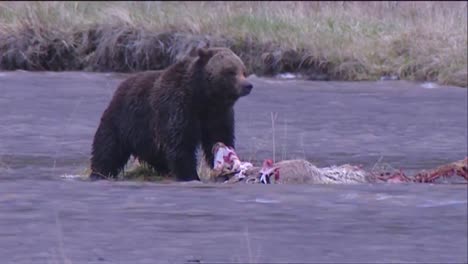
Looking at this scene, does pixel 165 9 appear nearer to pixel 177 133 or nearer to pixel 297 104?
pixel 297 104

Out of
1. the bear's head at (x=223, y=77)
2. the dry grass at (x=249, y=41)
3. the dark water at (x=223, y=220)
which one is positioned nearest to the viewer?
the dark water at (x=223, y=220)

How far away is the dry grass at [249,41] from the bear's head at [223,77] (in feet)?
30.3

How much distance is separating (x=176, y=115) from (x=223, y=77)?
1.44 ft

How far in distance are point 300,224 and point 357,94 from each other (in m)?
10.7

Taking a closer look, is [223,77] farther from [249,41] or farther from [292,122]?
[249,41]

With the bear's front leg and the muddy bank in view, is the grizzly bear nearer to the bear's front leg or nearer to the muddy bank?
the bear's front leg

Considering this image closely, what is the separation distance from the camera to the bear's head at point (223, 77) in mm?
9633

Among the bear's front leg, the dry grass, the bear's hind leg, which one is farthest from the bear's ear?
the dry grass

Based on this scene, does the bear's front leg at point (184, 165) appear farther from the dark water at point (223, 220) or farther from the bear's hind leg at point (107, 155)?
the dark water at point (223, 220)

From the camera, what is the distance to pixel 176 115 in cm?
972

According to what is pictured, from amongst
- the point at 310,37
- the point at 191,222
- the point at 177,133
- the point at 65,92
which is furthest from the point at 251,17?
the point at 191,222

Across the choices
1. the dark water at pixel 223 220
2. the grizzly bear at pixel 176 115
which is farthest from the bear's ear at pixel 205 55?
the dark water at pixel 223 220

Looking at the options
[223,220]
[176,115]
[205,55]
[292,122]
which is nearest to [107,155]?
[176,115]

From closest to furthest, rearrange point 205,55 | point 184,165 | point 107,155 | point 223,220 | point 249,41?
1. point 223,220
2. point 184,165
3. point 205,55
4. point 107,155
5. point 249,41
